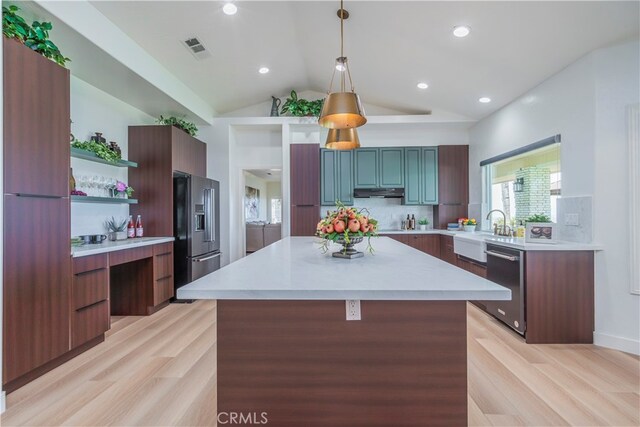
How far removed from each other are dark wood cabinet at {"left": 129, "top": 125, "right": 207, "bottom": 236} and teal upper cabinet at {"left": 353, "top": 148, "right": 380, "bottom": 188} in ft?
9.46

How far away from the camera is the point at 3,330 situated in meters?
1.98

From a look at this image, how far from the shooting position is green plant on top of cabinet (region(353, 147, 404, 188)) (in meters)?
5.51

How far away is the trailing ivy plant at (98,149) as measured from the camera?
126 inches

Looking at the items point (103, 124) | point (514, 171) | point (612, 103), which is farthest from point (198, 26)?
point (514, 171)

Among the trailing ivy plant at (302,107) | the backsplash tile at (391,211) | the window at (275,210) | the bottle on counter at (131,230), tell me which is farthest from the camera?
the window at (275,210)

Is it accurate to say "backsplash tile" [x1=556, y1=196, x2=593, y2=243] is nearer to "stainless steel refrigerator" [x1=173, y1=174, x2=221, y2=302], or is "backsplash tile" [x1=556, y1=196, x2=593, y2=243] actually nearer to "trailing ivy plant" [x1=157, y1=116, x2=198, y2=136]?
"stainless steel refrigerator" [x1=173, y1=174, x2=221, y2=302]

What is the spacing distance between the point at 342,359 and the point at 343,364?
0.07 ft

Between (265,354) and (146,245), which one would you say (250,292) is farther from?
(146,245)

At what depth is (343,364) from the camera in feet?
4.60


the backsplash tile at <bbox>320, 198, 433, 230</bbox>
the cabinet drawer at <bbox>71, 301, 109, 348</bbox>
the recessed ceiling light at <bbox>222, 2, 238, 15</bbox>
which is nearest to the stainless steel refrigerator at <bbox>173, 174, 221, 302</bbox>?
the cabinet drawer at <bbox>71, 301, 109, 348</bbox>

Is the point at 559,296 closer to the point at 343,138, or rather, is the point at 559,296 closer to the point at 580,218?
the point at 580,218

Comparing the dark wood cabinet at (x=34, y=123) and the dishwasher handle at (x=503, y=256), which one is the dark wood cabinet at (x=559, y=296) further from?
the dark wood cabinet at (x=34, y=123)

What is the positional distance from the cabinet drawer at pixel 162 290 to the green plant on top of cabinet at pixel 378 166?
10.7ft

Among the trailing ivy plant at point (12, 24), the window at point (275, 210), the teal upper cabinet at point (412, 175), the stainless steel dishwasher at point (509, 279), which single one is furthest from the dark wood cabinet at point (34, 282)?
the window at point (275, 210)
